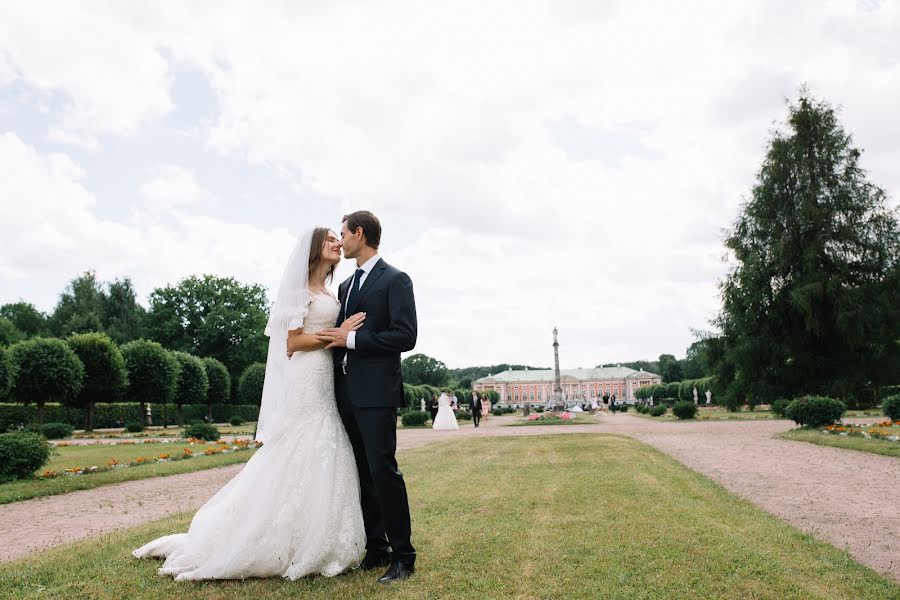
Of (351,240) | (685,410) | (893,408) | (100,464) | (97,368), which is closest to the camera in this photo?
(351,240)

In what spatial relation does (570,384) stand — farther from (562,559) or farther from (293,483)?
(293,483)

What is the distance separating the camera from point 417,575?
417cm

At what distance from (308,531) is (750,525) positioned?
3.96 metres

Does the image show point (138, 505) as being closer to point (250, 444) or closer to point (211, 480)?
point (211, 480)

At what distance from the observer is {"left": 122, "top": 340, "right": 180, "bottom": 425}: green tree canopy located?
1464 inches

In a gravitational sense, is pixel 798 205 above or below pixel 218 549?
above

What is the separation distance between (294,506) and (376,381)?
0.98m

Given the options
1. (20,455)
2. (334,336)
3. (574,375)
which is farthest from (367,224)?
(574,375)

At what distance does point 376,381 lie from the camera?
433cm

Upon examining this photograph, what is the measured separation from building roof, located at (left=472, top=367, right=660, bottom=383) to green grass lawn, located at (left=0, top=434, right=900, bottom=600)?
13588 cm

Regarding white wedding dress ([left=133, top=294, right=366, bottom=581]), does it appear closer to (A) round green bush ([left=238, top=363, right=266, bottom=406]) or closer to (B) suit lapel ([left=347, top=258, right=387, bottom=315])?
(B) suit lapel ([left=347, top=258, right=387, bottom=315])

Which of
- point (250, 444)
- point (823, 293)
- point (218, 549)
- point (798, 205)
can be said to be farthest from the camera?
point (798, 205)

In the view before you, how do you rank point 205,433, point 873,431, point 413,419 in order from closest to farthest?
1. point 873,431
2. point 205,433
3. point 413,419

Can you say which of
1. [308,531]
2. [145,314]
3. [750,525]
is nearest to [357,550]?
[308,531]
